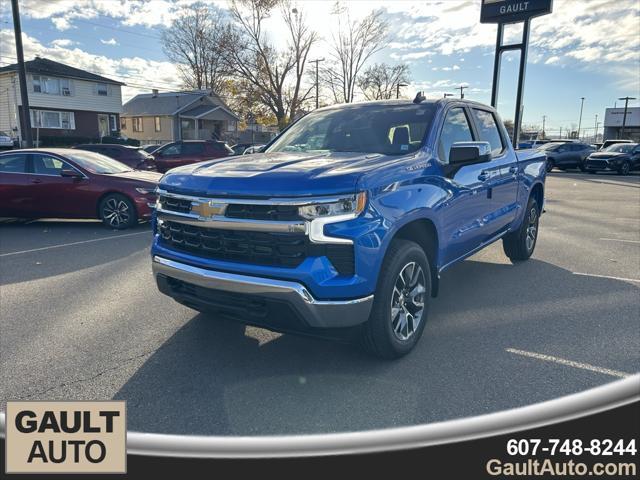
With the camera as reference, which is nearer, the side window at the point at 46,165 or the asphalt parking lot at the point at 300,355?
the asphalt parking lot at the point at 300,355

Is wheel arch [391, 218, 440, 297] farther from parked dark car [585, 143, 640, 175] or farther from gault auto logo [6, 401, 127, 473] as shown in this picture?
parked dark car [585, 143, 640, 175]

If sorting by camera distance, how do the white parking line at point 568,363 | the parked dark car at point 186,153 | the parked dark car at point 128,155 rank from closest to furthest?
1. the white parking line at point 568,363
2. the parked dark car at point 128,155
3. the parked dark car at point 186,153

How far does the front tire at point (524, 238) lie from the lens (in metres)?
6.44

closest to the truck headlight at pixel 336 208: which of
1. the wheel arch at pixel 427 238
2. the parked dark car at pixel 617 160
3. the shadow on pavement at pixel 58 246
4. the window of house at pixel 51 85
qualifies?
the wheel arch at pixel 427 238

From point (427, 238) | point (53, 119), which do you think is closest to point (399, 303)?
point (427, 238)

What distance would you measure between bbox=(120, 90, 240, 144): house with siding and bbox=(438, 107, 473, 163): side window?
49.4 m

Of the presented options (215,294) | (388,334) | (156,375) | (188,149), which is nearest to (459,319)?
(388,334)

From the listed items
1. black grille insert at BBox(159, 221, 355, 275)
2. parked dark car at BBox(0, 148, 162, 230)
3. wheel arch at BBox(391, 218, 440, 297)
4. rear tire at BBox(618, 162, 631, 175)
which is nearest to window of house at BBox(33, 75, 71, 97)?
parked dark car at BBox(0, 148, 162, 230)

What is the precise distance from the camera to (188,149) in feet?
61.7

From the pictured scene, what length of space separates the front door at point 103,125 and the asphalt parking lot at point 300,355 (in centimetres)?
4363

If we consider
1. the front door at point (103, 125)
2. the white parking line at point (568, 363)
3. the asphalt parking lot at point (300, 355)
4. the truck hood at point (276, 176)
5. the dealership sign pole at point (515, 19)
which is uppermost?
the dealership sign pole at point (515, 19)

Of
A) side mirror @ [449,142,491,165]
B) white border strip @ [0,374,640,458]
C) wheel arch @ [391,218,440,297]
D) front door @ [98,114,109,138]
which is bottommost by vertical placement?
white border strip @ [0,374,640,458]

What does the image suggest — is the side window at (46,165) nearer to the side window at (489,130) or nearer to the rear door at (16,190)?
the rear door at (16,190)

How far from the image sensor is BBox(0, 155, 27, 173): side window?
9531mm
